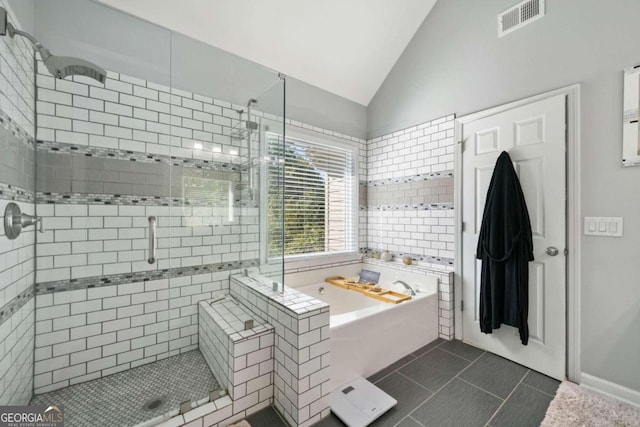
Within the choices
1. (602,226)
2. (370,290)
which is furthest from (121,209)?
(602,226)

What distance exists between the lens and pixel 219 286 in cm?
239

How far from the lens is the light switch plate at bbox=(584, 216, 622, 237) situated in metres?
1.74

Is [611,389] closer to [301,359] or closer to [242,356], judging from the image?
[301,359]

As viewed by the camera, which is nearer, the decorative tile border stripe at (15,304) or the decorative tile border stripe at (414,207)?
the decorative tile border stripe at (15,304)

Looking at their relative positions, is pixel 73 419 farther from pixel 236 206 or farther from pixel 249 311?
pixel 236 206

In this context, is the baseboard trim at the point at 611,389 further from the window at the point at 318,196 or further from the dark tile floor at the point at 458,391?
the window at the point at 318,196

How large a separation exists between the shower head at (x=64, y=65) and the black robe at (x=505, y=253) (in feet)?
10.1

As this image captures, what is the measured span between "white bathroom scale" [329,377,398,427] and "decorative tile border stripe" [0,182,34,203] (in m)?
2.13

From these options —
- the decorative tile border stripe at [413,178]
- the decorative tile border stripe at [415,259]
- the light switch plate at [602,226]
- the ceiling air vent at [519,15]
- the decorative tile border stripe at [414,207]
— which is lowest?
the decorative tile border stripe at [415,259]

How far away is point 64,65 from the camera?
5.36 ft

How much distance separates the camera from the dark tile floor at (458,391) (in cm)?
158

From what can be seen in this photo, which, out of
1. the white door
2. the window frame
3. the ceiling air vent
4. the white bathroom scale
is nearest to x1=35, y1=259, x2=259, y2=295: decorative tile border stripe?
the window frame

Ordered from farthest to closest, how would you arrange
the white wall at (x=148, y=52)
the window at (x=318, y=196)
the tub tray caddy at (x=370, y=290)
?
the window at (x=318, y=196) < the tub tray caddy at (x=370, y=290) < the white wall at (x=148, y=52)

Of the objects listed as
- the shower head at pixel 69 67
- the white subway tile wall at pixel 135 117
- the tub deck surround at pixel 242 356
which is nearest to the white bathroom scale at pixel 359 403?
the tub deck surround at pixel 242 356
